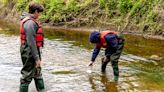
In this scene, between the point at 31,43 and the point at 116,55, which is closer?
the point at 31,43

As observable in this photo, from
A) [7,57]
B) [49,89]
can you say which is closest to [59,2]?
[7,57]

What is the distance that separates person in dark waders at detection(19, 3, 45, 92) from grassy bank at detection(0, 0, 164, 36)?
1073cm

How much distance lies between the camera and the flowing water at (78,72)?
9414 millimetres

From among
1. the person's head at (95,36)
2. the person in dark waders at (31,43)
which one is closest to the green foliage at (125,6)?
the person's head at (95,36)

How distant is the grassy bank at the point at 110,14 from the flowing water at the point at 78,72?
3.39 metres

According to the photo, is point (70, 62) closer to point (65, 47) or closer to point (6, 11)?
point (65, 47)

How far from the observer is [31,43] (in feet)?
23.7

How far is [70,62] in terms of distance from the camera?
12250 millimetres

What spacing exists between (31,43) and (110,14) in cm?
1345

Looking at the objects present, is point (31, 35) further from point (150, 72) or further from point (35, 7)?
point (150, 72)

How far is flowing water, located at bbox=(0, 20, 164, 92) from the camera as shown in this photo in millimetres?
9414

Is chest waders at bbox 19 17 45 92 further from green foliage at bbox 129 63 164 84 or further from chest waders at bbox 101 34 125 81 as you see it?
green foliage at bbox 129 63 164 84

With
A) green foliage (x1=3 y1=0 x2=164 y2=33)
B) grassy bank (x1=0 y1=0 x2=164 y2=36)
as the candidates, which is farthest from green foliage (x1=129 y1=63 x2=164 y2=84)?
green foliage (x1=3 y1=0 x2=164 y2=33)

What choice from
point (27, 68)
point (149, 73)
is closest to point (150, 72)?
point (149, 73)
